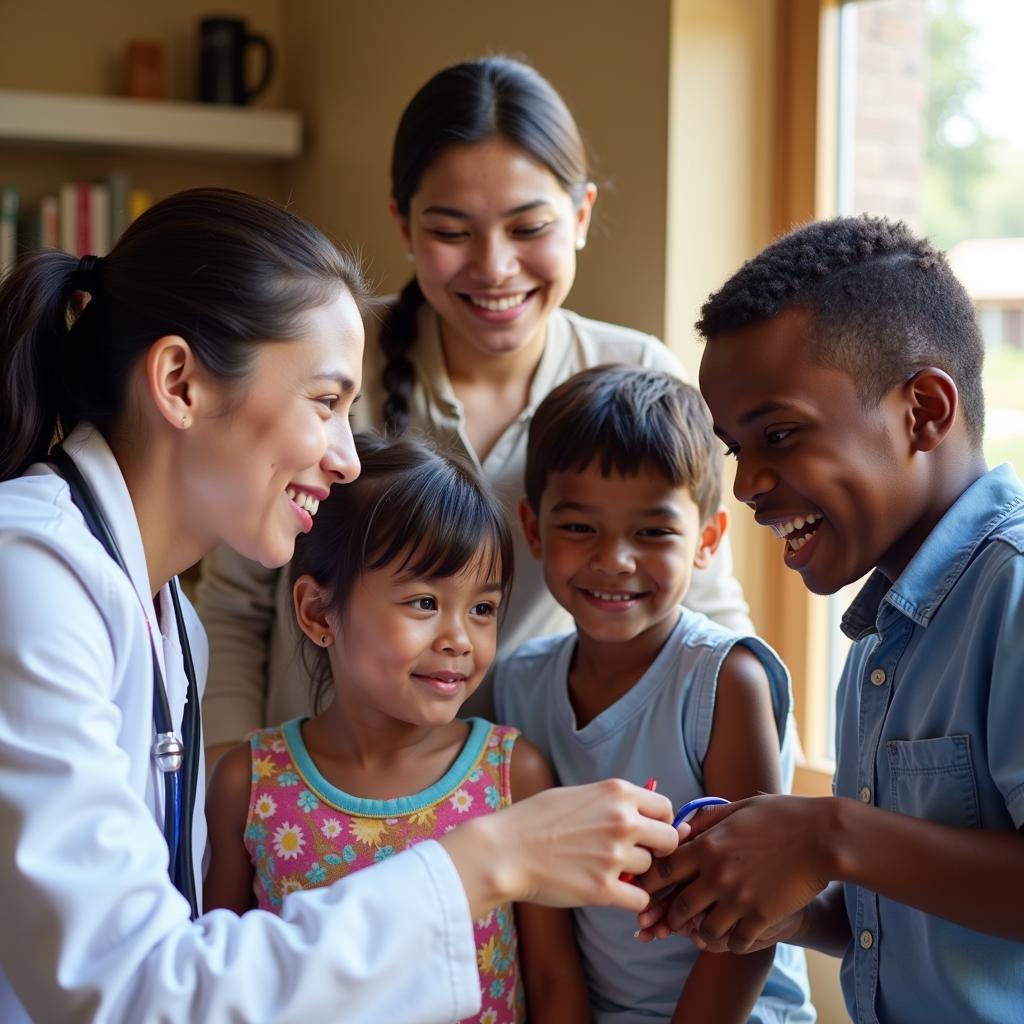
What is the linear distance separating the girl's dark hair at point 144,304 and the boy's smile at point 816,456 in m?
0.41

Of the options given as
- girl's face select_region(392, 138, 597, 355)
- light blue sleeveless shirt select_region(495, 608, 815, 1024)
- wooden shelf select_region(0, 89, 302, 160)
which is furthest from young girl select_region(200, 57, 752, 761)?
wooden shelf select_region(0, 89, 302, 160)

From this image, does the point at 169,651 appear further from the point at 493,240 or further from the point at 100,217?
the point at 100,217

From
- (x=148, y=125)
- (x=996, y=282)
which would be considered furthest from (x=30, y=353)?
(x=148, y=125)

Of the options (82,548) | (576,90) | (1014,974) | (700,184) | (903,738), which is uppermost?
(576,90)

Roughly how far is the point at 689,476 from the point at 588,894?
0.62 m

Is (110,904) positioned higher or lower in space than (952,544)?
lower

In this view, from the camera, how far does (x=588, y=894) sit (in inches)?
42.3

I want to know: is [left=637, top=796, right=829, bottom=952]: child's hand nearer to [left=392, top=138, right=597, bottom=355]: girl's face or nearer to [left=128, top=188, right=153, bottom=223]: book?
[left=392, top=138, right=597, bottom=355]: girl's face

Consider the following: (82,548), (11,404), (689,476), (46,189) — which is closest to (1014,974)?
(689,476)

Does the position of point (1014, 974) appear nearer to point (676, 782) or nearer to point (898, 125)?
point (676, 782)

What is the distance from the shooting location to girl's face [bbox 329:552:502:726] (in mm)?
1490

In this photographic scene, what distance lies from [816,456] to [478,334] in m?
0.74

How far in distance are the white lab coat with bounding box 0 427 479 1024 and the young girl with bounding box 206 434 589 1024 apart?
0.46 m

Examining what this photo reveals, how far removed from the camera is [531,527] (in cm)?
168
